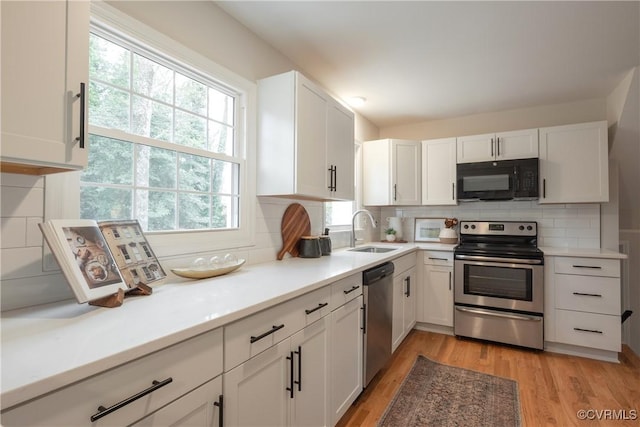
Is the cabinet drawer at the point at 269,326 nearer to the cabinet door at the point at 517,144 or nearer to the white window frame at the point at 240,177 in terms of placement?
the white window frame at the point at 240,177

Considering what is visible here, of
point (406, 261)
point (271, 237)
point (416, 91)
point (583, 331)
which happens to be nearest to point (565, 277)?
point (583, 331)

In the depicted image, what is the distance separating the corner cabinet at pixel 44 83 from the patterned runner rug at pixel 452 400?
6.84 ft

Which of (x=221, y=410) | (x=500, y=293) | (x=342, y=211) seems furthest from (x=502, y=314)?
(x=221, y=410)

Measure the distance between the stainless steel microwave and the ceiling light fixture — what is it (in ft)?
4.23

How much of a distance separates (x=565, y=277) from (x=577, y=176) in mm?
996

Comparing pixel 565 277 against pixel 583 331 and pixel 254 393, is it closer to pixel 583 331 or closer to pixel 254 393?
pixel 583 331

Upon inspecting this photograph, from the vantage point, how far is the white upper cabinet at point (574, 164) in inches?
116

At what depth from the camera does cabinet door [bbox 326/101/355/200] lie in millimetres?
2477

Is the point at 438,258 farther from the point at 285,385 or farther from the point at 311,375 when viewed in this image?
the point at 285,385

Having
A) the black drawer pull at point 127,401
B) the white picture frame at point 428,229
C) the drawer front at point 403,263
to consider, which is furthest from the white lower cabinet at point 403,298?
the black drawer pull at point 127,401

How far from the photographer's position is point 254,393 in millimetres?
1143

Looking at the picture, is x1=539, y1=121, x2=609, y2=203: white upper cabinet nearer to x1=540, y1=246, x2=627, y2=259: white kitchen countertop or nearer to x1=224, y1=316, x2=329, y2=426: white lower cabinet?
x1=540, y1=246, x2=627, y2=259: white kitchen countertop

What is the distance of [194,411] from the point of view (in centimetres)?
92

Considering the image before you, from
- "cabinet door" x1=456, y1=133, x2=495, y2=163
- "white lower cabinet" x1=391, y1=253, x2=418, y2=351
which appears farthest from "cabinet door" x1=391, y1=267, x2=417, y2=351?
"cabinet door" x1=456, y1=133, x2=495, y2=163
